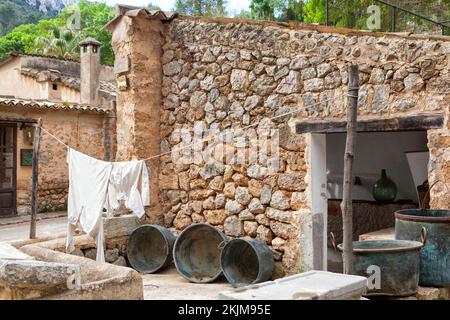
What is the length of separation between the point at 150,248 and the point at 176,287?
1.38 meters

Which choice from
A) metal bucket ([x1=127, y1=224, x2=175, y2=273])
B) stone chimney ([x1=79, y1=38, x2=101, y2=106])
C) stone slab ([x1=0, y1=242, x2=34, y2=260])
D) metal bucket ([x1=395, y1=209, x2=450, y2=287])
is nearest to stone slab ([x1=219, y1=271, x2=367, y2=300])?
metal bucket ([x1=395, y1=209, x2=450, y2=287])

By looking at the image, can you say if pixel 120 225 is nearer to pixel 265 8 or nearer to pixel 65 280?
pixel 65 280

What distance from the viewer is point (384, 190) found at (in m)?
7.39

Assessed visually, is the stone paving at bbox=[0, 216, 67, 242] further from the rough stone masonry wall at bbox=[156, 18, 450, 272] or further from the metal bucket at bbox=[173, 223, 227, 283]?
the metal bucket at bbox=[173, 223, 227, 283]

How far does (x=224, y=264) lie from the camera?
20.0ft

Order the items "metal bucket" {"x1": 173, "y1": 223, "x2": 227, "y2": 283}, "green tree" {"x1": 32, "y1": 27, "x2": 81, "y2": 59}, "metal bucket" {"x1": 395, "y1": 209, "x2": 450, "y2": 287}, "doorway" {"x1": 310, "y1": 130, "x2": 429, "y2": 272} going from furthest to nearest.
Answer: "green tree" {"x1": 32, "y1": 27, "x2": 81, "y2": 59}, "doorway" {"x1": 310, "y1": 130, "x2": 429, "y2": 272}, "metal bucket" {"x1": 173, "y1": 223, "x2": 227, "y2": 283}, "metal bucket" {"x1": 395, "y1": 209, "x2": 450, "y2": 287}

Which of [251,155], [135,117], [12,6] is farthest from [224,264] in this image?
[12,6]

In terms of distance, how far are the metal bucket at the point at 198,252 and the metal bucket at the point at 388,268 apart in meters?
2.52

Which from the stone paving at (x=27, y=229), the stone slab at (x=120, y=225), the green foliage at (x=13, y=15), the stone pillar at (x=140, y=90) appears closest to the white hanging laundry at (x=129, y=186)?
the stone slab at (x=120, y=225)

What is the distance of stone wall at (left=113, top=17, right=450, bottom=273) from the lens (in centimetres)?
505

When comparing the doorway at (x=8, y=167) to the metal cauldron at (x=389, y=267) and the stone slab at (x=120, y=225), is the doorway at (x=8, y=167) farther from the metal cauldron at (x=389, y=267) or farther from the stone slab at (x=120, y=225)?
the metal cauldron at (x=389, y=267)

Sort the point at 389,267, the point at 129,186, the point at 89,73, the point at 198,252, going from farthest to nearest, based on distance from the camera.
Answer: the point at 89,73 < the point at 198,252 < the point at 129,186 < the point at 389,267

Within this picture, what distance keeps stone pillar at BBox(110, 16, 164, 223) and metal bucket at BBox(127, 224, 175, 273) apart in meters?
0.29

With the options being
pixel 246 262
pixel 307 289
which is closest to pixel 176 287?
pixel 246 262
